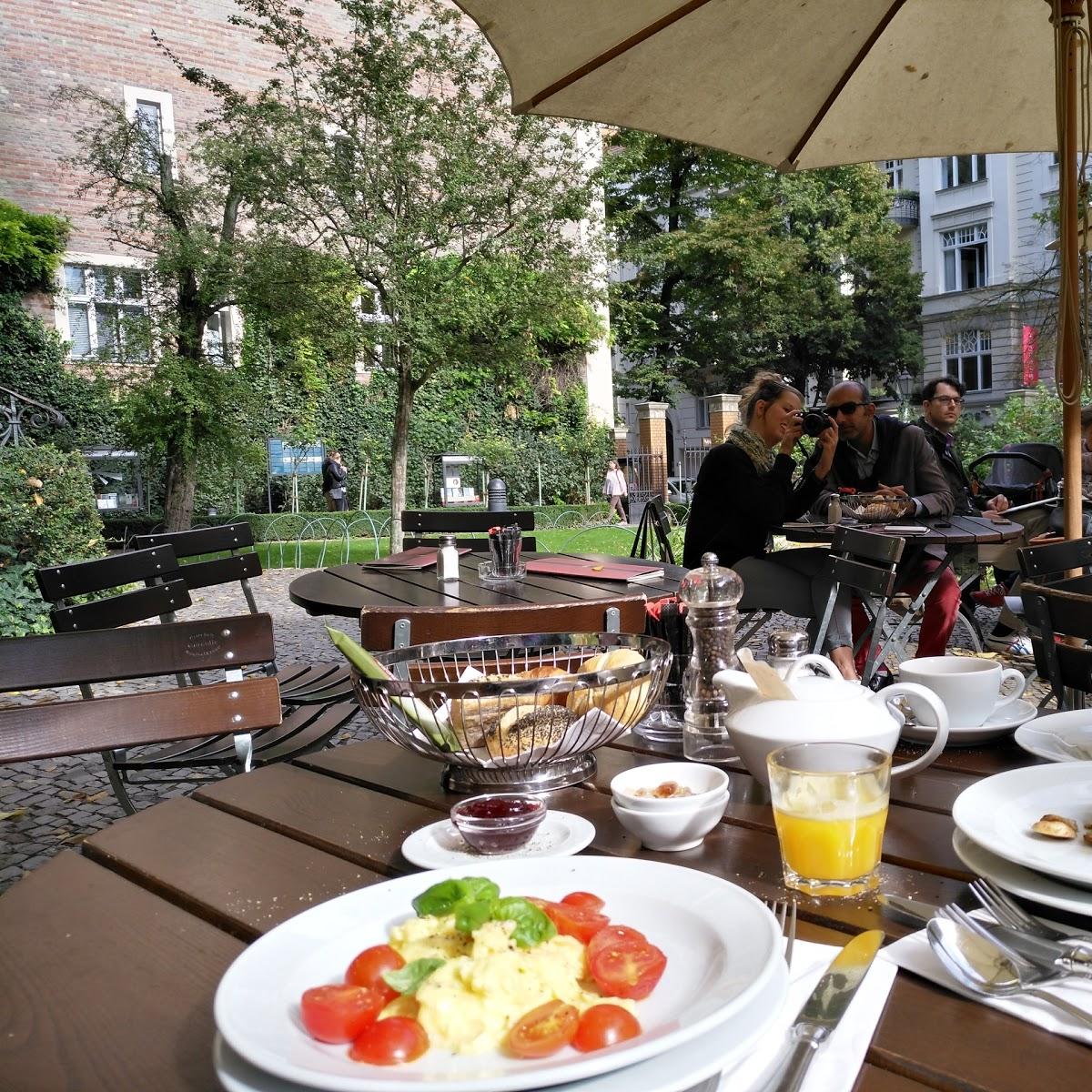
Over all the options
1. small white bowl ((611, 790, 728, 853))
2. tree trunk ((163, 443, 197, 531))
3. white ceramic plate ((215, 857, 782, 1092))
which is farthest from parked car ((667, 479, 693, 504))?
white ceramic plate ((215, 857, 782, 1092))

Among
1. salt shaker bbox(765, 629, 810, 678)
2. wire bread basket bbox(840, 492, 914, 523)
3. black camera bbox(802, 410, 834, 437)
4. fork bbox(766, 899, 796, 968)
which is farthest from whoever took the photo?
black camera bbox(802, 410, 834, 437)

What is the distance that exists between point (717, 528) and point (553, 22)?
2611 millimetres

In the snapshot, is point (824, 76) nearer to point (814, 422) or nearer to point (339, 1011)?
point (814, 422)

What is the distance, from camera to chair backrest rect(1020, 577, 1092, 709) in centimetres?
192

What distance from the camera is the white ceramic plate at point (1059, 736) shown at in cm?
128

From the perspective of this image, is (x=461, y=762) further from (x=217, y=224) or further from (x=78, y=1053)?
(x=217, y=224)

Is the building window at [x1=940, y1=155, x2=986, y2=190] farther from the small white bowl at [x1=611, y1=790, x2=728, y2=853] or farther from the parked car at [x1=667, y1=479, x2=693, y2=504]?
the small white bowl at [x1=611, y1=790, x2=728, y2=853]

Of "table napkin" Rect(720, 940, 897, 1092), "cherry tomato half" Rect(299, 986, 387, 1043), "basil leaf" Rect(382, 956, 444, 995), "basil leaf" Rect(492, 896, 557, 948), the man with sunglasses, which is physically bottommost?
"table napkin" Rect(720, 940, 897, 1092)

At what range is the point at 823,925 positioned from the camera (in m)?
0.89

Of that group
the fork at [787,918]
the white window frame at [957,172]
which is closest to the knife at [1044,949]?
the fork at [787,918]

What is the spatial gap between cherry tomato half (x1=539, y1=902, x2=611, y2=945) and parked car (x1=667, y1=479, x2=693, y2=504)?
59.9ft

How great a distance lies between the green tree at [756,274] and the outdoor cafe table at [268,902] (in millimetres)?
22131

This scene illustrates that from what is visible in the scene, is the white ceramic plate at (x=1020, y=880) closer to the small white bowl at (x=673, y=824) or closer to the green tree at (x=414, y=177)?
the small white bowl at (x=673, y=824)

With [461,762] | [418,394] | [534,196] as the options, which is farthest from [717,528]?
[418,394]
